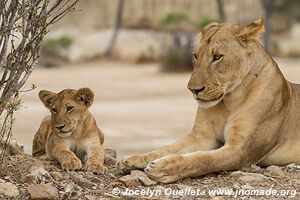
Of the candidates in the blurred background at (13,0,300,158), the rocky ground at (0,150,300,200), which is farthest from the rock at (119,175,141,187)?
the blurred background at (13,0,300,158)

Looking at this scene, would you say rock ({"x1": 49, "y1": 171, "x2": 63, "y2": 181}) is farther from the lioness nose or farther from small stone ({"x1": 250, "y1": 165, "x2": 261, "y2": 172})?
small stone ({"x1": 250, "y1": 165, "x2": 261, "y2": 172})

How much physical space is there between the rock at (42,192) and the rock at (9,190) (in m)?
0.08

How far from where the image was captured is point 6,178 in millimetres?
5516

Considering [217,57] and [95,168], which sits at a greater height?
[217,57]

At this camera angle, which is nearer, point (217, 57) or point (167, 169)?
point (167, 169)

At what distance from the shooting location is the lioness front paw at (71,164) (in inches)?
234

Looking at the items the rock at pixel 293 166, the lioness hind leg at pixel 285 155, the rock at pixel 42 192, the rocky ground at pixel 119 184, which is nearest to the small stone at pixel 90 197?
the rocky ground at pixel 119 184

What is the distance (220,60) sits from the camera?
19.6 ft

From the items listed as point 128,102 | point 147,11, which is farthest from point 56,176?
point 147,11

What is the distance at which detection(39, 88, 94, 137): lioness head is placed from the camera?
20.3ft

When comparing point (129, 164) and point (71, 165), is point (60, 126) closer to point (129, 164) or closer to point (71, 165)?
point (71, 165)

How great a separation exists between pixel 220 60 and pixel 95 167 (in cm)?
113

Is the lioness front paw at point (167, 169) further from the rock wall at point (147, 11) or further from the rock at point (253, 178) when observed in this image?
the rock wall at point (147, 11)

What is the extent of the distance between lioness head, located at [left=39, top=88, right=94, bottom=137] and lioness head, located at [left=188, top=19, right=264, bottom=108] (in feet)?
2.88
